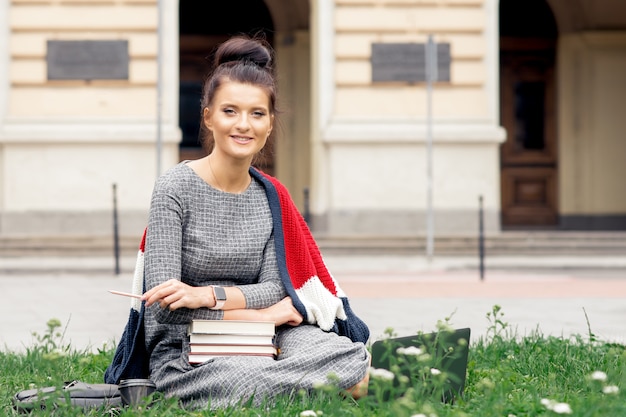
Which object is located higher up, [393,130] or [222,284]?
[393,130]

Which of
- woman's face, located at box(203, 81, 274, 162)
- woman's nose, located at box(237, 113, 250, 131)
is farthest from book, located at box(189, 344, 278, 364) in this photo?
woman's nose, located at box(237, 113, 250, 131)

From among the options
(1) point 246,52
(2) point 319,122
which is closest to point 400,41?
(2) point 319,122

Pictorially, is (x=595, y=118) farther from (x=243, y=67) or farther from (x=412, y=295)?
(x=243, y=67)

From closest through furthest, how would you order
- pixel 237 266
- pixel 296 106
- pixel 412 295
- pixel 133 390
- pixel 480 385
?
pixel 480 385, pixel 133 390, pixel 237 266, pixel 412 295, pixel 296 106

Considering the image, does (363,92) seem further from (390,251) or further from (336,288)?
(336,288)

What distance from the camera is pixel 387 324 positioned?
8.41m

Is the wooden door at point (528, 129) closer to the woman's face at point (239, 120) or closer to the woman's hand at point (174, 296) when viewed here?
the woman's face at point (239, 120)

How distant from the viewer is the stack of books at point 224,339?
14.2 feet

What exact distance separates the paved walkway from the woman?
80.1 inches

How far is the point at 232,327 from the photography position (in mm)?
4355

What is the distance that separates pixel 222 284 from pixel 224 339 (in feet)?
0.95

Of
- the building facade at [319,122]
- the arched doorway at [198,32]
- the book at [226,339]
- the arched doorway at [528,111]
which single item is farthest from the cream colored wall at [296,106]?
the book at [226,339]

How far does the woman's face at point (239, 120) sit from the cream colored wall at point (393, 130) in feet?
38.3

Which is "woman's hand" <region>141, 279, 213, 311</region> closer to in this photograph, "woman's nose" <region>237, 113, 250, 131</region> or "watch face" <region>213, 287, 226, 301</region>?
"watch face" <region>213, 287, 226, 301</region>
